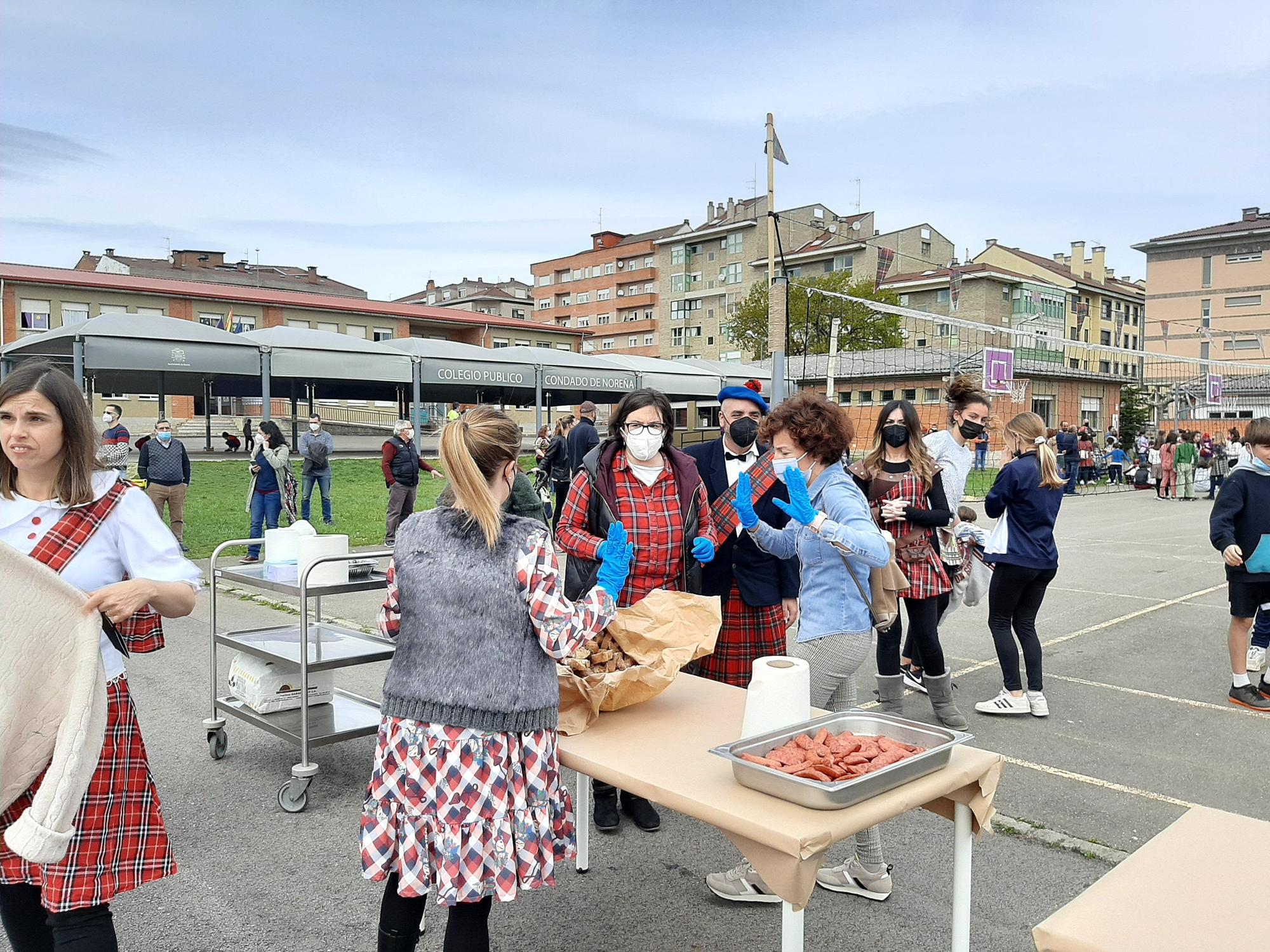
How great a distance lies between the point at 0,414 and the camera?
2.23 meters

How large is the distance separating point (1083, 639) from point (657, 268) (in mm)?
76774

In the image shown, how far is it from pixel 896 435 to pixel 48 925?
4.41 meters

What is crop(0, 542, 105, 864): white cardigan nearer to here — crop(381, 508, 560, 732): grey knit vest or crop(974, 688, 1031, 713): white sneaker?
crop(381, 508, 560, 732): grey knit vest

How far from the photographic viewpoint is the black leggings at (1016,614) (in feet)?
17.8

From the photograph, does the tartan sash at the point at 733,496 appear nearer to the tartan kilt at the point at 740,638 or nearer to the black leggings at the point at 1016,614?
the tartan kilt at the point at 740,638

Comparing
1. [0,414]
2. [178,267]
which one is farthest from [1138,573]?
[178,267]

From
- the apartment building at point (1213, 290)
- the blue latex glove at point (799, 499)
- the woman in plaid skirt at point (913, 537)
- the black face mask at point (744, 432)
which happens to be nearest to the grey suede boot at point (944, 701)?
the woman in plaid skirt at point (913, 537)

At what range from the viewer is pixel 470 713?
7.65ft

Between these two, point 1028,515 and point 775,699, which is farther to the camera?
point 1028,515

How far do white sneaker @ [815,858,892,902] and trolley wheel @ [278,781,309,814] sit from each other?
234cm

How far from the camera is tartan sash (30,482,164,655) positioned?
219cm

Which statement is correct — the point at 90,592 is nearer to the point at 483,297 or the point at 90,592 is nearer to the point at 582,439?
the point at 582,439

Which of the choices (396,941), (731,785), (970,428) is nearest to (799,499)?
(731,785)

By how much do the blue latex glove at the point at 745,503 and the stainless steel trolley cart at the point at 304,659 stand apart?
5.06ft
